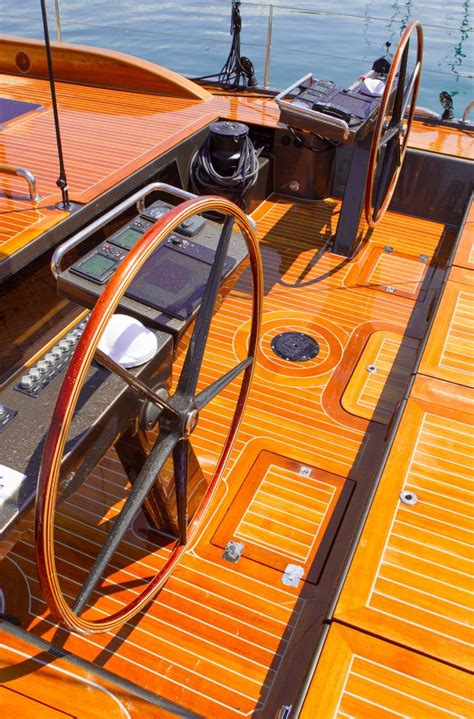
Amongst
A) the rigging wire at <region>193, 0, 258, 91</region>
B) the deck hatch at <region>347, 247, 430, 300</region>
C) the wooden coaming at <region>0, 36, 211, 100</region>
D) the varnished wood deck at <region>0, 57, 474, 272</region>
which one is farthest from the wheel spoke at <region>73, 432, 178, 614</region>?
the rigging wire at <region>193, 0, 258, 91</region>

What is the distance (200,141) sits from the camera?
13.4 feet

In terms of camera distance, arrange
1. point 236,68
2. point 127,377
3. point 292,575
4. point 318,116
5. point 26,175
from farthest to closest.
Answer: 1. point 236,68
2. point 318,116
3. point 26,175
4. point 292,575
5. point 127,377

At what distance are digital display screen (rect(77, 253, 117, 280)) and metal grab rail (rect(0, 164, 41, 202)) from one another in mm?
1139

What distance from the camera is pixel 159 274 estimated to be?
1920 mm

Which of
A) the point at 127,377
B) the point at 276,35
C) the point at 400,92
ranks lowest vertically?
the point at 276,35

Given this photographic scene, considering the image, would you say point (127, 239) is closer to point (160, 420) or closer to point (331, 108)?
point (160, 420)

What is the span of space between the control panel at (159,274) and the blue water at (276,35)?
13.4 m

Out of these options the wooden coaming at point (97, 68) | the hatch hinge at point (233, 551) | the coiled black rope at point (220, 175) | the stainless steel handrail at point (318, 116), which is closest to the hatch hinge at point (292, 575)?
the hatch hinge at point (233, 551)

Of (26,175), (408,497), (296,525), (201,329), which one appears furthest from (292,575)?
(26,175)

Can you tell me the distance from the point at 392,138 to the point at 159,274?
2333 mm

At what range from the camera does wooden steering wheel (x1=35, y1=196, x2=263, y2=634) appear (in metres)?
1.07

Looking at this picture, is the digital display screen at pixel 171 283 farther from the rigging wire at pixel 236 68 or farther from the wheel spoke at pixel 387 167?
the rigging wire at pixel 236 68

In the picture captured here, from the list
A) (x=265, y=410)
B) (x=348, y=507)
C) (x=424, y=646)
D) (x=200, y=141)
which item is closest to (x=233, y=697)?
(x=424, y=646)

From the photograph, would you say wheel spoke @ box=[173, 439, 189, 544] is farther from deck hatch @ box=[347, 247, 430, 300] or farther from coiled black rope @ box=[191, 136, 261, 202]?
coiled black rope @ box=[191, 136, 261, 202]
